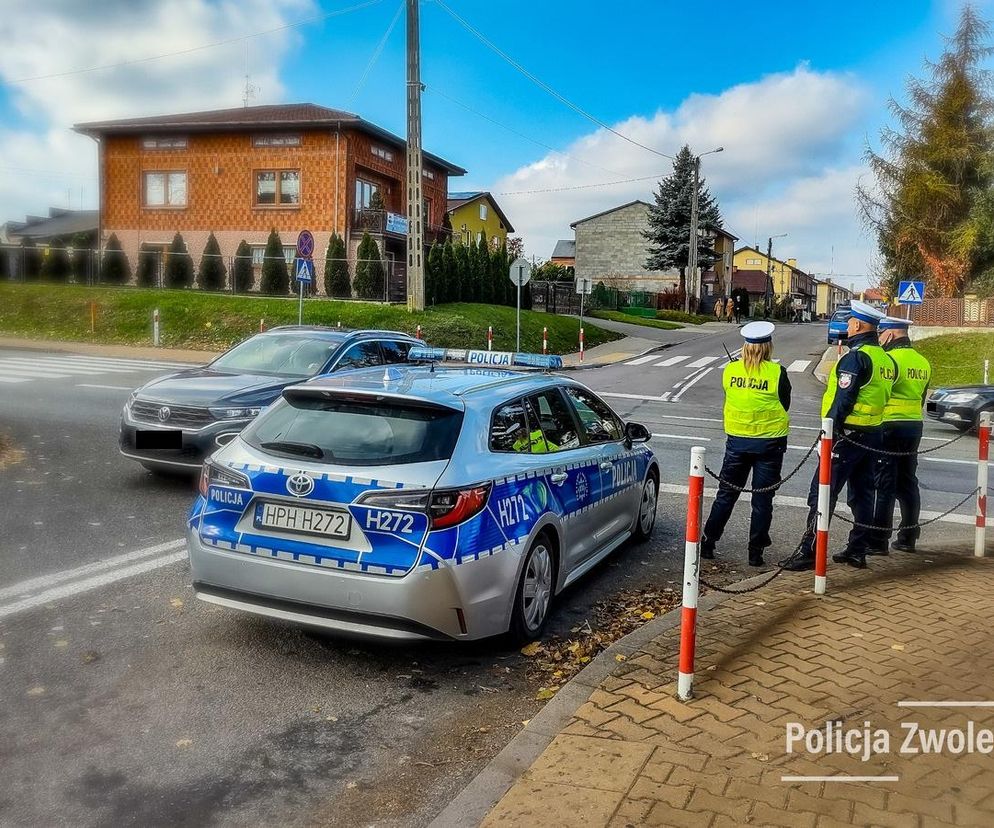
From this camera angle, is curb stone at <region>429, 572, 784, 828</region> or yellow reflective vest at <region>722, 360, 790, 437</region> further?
yellow reflective vest at <region>722, 360, 790, 437</region>

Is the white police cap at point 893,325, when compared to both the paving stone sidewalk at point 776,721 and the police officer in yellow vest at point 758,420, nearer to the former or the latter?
the police officer in yellow vest at point 758,420

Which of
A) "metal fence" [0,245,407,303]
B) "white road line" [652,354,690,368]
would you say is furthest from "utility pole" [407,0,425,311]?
"white road line" [652,354,690,368]

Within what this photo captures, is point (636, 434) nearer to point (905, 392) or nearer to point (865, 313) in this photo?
point (865, 313)

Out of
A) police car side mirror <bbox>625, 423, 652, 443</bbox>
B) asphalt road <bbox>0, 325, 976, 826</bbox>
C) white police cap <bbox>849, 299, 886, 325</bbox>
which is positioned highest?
white police cap <bbox>849, 299, 886, 325</bbox>

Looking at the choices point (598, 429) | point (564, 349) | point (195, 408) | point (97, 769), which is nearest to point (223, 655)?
point (97, 769)

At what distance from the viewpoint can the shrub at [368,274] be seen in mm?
33719

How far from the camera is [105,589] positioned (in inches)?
226

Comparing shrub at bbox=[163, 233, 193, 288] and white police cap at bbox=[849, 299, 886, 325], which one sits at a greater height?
shrub at bbox=[163, 233, 193, 288]

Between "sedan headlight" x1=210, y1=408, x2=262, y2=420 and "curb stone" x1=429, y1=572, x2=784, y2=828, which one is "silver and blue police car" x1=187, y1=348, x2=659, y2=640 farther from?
"sedan headlight" x1=210, y1=408, x2=262, y2=420

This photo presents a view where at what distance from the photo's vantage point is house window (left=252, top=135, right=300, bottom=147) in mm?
37500

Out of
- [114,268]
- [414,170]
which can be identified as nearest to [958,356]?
[414,170]

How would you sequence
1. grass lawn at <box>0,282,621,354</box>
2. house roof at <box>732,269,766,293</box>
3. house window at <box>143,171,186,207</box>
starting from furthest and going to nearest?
house roof at <box>732,269,766,293</box>, house window at <box>143,171,186,207</box>, grass lawn at <box>0,282,621,354</box>

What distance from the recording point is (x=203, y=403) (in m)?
8.30

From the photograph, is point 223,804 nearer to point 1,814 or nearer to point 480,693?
point 1,814
